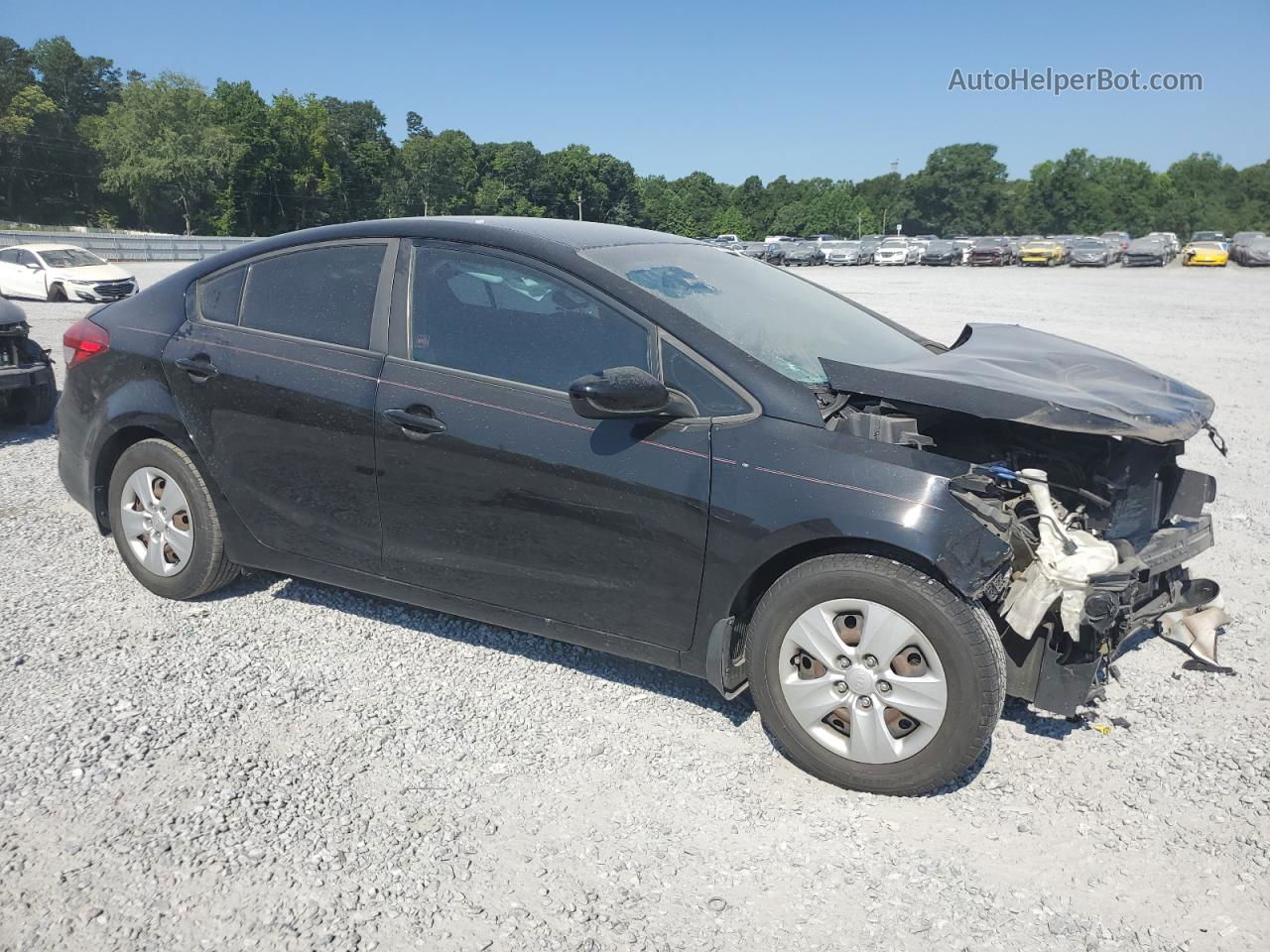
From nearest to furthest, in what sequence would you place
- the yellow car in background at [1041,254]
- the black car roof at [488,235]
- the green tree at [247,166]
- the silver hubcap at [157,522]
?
1. the black car roof at [488,235]
2. the silver hubcap at [157,522]
3. the yellow car in background at [1041,254]
4. the green tree at [247,166]

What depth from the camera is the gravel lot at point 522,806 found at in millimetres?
2629

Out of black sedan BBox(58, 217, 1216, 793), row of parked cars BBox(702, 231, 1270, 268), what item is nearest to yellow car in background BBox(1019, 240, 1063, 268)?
row of parked cars BBox(702, 231, 1270, 268)

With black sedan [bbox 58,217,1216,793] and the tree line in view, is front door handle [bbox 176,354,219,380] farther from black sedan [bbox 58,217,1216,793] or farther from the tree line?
the tree line

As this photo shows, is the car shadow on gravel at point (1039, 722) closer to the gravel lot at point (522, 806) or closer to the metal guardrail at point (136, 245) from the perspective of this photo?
the gravel lot at point (522, 806)

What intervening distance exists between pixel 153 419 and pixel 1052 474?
3806mm

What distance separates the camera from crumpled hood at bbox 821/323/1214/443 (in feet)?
10.4

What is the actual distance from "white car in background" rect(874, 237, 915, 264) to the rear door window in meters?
57.4

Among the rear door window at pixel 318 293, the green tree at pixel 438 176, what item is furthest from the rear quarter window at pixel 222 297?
the green tree at pixel 438 176

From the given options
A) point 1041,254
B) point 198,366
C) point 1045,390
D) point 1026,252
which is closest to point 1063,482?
point 1045,390

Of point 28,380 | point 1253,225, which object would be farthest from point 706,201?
point 28,380

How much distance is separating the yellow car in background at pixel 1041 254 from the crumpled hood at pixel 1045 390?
55.8 m

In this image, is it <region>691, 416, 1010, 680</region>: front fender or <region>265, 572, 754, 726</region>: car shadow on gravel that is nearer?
<region>691, 416, 1010, 680</region>: front fender

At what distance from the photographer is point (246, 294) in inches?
172

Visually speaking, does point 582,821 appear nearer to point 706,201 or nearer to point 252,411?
point 252,411
